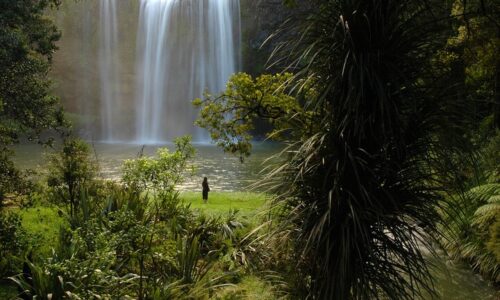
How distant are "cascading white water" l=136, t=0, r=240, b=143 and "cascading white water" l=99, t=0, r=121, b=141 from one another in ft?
13.6

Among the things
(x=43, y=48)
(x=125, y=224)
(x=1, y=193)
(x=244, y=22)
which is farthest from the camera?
(x=244, y=22)

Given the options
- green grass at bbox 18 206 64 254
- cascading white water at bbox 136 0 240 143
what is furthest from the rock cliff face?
green grass at bbox 18 206 64 254

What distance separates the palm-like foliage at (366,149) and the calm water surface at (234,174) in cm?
103

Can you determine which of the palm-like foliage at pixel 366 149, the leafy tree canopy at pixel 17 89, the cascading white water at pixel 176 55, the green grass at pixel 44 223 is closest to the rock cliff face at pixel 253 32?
the cascading white water at pixel 176 55

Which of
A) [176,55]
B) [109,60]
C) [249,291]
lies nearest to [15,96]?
[249,291]

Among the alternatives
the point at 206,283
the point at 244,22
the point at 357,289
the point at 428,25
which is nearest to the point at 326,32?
the point at 428,25

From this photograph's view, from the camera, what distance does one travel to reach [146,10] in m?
48.2

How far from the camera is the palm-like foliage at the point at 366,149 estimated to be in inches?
129

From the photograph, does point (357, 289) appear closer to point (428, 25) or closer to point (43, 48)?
point (428, 25)

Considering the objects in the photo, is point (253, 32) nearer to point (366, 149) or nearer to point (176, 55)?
point (176, 55)

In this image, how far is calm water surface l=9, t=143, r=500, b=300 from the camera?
7.93 m

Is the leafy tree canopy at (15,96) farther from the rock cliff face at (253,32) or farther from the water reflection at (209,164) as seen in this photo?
the rock cliff face at (253,32)

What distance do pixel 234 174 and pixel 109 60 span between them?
112 feet

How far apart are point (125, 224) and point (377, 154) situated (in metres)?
3.21
